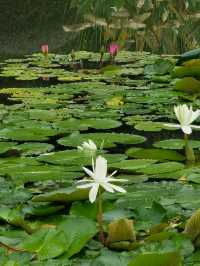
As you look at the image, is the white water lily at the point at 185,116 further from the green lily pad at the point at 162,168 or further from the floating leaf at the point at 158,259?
the floating leaf at the point at 158,259

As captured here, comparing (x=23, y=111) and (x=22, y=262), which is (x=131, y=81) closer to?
(x=23, y=111)

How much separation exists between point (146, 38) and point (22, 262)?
158 inches

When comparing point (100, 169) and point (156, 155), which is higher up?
point (100, 169)

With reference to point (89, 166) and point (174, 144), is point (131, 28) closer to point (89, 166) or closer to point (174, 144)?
point (174, 144)

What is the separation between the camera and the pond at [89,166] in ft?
3.88

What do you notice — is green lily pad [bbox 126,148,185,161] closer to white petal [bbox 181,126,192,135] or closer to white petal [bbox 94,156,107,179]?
white petal [bbox 181,126,192,135]

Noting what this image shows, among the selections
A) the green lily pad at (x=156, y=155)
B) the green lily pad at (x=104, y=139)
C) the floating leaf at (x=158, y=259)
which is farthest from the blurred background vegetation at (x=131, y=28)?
the floating leaf at (x=158, y=259)

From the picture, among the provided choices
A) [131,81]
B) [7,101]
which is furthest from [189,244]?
[131,81]

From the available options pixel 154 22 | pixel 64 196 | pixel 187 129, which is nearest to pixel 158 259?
pixel 64 196

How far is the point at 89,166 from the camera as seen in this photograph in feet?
5.77

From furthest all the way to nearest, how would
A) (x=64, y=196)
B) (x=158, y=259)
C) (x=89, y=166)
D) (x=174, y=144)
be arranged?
(x=174, y=144) < (x=89, y=166) < (x=64, y=196) < (x=158, y=259)

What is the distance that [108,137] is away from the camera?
6.64 ft

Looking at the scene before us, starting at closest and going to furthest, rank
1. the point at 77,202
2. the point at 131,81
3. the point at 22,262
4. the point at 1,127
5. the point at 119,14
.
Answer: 1. the point at 22,262
2. the point at 77,202
3. the point at 1,127
4. the point at 131,81
5. the point at 119,14

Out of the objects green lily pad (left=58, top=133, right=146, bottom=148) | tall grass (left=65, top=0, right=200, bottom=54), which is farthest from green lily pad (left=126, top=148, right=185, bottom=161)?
tall grass (left=65, top=0, right=200, bottom=54)
